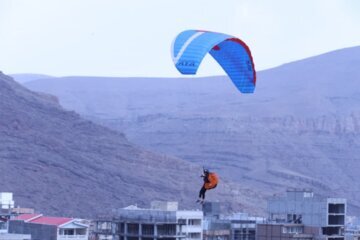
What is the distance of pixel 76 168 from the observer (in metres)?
165

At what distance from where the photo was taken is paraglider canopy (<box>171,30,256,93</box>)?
142 ft

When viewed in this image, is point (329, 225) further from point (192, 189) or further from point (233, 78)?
point (192, 189)

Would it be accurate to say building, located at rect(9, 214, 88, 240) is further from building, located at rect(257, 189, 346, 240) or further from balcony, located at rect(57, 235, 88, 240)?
building, located at rect(257, 189, 346, 240)

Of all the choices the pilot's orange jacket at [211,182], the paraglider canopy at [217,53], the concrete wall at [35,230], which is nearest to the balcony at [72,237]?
the concrete wall at [35,230]

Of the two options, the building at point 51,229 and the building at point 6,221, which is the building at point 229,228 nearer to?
the building at point 51,229

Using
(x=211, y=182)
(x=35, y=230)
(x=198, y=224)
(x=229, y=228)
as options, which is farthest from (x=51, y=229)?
(x=211, y=182)

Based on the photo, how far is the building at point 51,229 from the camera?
243ft

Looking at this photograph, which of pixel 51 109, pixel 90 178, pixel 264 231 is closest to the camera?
pixel 264 231

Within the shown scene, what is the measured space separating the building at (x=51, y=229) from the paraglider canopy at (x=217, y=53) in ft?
95.8

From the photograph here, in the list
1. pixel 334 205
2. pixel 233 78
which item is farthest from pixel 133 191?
pixel 233 78

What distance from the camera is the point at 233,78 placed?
1841 inches

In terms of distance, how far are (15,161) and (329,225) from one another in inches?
3280

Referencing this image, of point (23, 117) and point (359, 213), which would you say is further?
point (359, 213)

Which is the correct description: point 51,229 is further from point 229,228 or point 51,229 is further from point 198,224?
point 229,228
